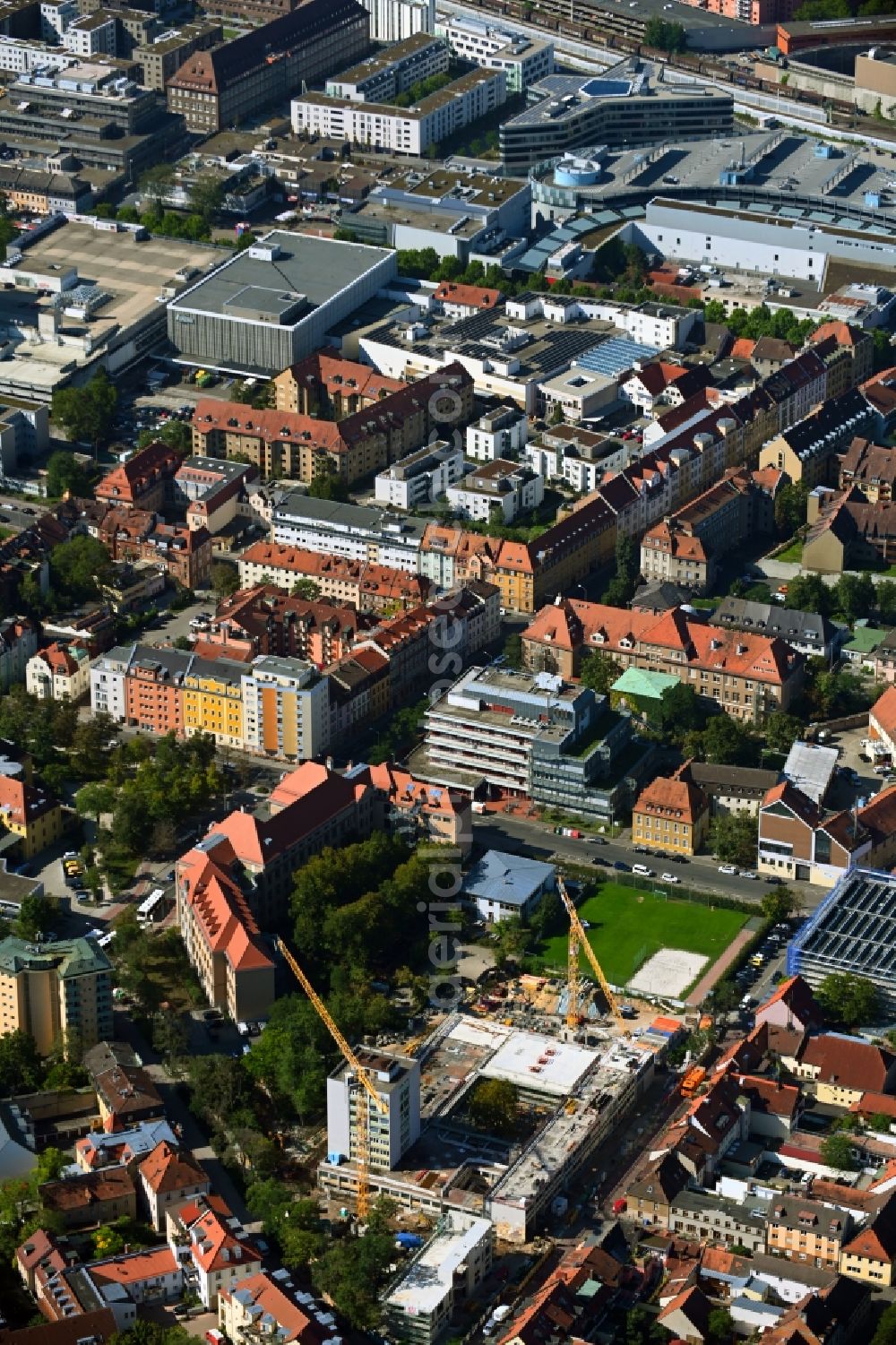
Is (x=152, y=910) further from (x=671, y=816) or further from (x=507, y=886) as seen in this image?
(x=671, y=816)

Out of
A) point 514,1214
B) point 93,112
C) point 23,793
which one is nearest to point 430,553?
point 23,793

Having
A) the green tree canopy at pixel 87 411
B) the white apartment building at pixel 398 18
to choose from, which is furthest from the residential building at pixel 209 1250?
the white apartment building at pixel 398 18

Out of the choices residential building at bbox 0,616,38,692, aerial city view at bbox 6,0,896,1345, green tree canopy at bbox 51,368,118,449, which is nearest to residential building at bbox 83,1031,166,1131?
aerial city view at bbox 6,0,896,1345

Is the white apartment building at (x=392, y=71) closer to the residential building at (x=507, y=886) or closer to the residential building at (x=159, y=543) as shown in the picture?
the residential building at (x=159, y=543)

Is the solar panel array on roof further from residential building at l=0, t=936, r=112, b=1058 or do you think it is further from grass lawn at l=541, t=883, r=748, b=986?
residential building at l=0, t=936, r=112, b=1058

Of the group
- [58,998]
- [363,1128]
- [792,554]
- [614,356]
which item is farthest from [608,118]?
[363,1128]
